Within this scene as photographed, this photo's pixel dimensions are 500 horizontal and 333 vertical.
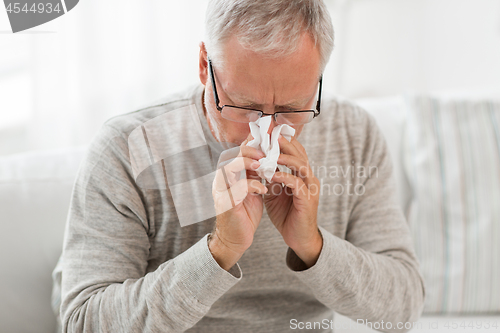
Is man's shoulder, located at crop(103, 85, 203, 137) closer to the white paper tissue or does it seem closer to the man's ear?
the man's ear

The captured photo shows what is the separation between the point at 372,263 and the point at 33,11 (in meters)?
1.28

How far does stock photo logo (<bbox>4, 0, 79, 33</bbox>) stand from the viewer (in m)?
1.33

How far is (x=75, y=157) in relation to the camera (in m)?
1.30

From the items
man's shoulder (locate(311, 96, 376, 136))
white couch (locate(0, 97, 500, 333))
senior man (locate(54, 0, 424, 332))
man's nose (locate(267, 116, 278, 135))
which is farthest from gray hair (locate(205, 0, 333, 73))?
white couch (locate(0, 97, 500, 333))

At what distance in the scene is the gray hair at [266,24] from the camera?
2.60 feet

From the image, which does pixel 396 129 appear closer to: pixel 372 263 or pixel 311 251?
pixel 372 263

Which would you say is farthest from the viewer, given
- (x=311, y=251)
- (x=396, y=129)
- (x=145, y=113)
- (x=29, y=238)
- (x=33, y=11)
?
(x=396, y=129)

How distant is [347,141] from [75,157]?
809 millimetres

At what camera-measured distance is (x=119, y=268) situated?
0.93 meters

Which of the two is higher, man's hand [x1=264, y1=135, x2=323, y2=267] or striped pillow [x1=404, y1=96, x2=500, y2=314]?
man's hand [x1=264, y1=135, x2=323, y2=267]

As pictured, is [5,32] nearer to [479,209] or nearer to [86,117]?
[86,117]

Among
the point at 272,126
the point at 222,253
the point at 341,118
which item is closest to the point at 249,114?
the point at 272,126

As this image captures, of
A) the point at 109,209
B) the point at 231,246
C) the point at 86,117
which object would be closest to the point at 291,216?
the point at 231,246

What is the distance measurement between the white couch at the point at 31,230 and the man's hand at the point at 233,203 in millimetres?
580
